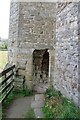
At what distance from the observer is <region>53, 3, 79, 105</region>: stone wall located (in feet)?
14.9

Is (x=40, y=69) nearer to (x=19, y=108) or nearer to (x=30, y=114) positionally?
(x=19, y=108)

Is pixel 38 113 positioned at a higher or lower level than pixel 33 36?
lower

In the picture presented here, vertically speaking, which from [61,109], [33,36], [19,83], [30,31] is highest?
[30,31]

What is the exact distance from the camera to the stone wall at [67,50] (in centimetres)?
454

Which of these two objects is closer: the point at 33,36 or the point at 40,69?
the point at 33,36

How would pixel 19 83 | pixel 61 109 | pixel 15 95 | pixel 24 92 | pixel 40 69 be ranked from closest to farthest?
pixel 61 109
pixel 15 95
pixel 24 92
pixel 19 83
pixel 40 69

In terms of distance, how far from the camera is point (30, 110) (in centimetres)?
511

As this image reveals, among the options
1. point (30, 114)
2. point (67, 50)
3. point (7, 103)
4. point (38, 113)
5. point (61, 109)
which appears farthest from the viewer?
point (7, 103)

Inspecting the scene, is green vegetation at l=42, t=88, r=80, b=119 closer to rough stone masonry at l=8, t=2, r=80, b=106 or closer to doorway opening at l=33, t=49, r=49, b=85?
rough stone masonry at l=8, t=2, r=80, b=106

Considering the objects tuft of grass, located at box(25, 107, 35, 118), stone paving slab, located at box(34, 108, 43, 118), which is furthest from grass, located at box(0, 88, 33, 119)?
stone paving slab, located at box(34, 108, 43, 118)

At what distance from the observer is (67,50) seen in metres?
5.10

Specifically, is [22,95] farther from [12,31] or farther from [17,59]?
[12,31]

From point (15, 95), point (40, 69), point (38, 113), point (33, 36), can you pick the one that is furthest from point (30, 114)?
point (40, 69)

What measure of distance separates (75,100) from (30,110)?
1.18 meters
